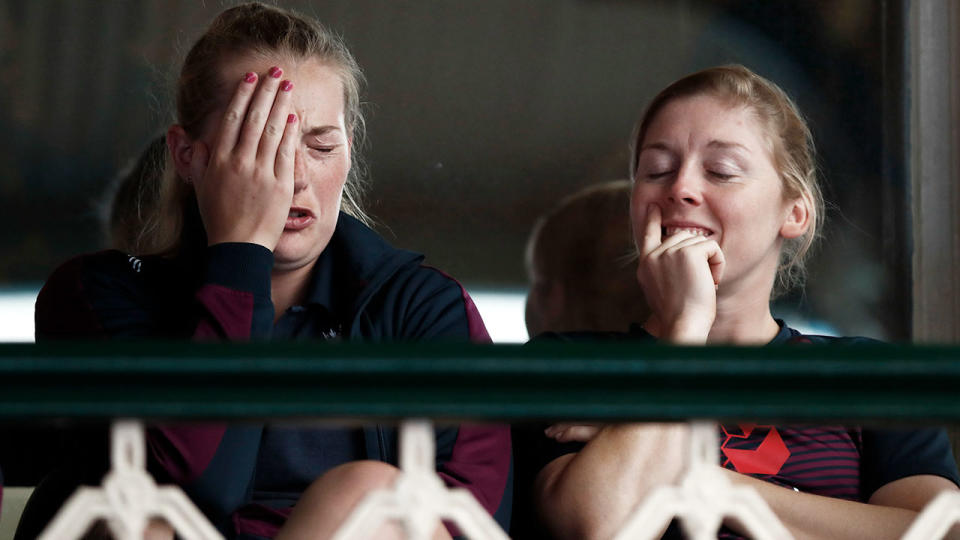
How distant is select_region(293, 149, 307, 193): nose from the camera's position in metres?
1.80

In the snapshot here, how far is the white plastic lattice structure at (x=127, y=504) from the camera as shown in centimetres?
76

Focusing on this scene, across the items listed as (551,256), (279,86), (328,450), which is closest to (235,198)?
(279,86)

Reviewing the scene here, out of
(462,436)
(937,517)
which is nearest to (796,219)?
(462,436)

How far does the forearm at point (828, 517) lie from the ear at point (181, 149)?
0.93m

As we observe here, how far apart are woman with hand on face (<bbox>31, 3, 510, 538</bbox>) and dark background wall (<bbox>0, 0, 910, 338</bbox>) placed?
1565 mm

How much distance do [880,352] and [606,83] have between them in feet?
9.64

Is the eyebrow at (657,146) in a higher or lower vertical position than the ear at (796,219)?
higher

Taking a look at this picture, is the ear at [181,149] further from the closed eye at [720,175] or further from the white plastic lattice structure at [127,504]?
the white plastic lattice structure at [127,504]

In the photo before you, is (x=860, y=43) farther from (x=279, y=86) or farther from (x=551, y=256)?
(x=279, y=86)

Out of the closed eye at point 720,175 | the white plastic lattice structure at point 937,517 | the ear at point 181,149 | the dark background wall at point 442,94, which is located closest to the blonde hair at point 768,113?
the closed eye at point 720,175

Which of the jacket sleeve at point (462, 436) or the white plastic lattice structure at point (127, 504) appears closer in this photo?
the white plastic lattice structure at point (127, 504)

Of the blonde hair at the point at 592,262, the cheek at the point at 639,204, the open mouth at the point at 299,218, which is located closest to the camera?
the open mouth at the point at 299,218

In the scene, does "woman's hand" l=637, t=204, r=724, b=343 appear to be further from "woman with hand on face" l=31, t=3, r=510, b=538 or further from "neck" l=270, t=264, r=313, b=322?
"neck" l=270, t=264, r=313, b=322

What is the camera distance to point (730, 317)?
6.33 ft
